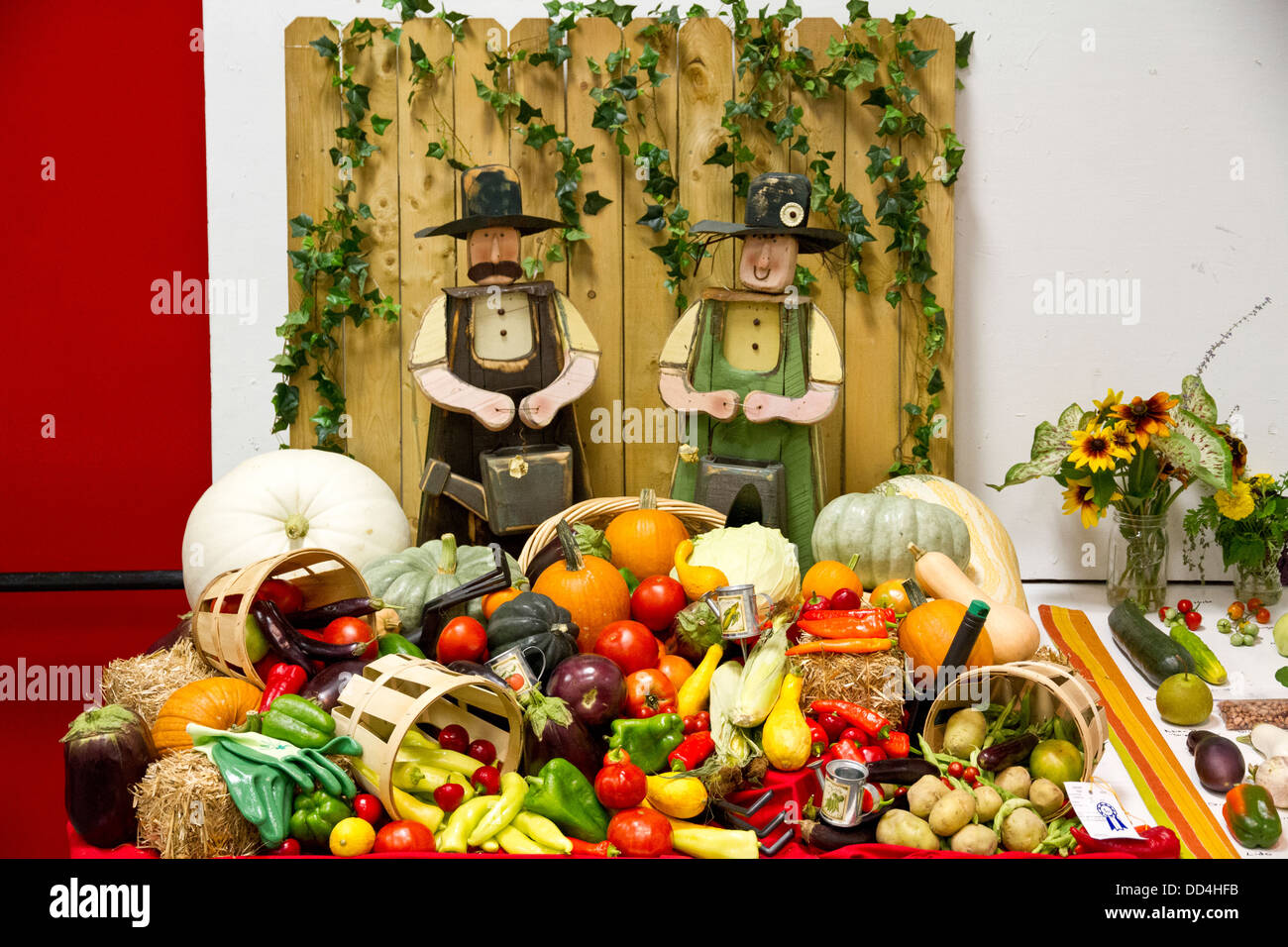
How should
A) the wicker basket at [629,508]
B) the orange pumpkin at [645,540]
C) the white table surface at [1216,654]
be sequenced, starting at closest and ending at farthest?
1. the white table surface at [1216,654]
2. the orange pumpkin at [645,540]
3. the wicker basket at [629,508]

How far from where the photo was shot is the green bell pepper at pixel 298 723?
1999 mm

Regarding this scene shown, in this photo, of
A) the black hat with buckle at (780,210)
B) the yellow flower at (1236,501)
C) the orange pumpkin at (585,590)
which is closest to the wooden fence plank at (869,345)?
the black hat with buckle at (780,210)

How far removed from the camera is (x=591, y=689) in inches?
85.4

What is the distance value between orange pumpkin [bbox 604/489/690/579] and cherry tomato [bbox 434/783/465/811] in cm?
95

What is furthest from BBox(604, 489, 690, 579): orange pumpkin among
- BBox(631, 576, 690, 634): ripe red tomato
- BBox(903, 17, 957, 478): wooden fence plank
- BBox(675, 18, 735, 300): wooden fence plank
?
BBox(903, 17, 957, 478): wooden fence plank

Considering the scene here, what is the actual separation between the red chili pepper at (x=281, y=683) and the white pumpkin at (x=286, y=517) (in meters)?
0.69

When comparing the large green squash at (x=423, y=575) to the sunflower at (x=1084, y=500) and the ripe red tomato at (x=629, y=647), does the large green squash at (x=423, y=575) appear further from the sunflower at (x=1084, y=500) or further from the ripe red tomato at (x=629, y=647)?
the sunflower at (x=1084, y=500)

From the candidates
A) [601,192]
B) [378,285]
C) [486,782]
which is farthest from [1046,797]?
[378,285]

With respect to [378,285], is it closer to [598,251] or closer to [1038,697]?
[598,251]

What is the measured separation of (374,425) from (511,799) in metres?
1.63

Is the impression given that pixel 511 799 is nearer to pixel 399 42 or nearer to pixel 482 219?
pixel 482 219

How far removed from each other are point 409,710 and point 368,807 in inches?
8.2

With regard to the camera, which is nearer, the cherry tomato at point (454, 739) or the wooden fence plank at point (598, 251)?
the cherry tomato at point (454, 739)
